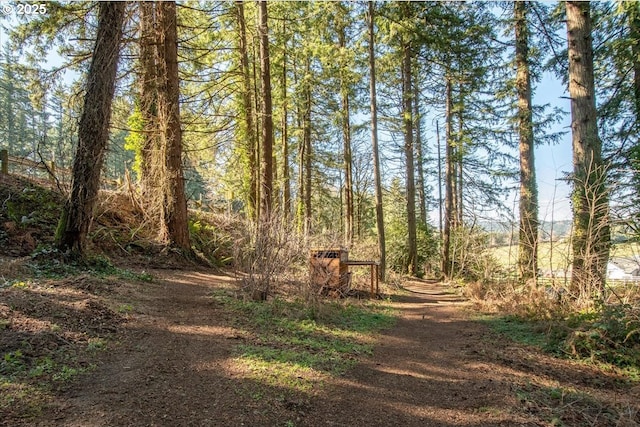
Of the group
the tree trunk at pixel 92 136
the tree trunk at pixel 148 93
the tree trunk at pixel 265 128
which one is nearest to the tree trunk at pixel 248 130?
the tree trunk at pixel 265 128

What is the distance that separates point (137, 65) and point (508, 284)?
1060 centimetres

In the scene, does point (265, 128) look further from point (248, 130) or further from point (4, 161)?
point (4, 161)

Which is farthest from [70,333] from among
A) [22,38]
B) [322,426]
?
[22,38]

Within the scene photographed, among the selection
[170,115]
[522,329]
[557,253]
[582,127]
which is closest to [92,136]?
[170,115]

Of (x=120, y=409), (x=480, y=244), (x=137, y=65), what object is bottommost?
(x=120, y=409)

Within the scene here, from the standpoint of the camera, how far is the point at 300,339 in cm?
434

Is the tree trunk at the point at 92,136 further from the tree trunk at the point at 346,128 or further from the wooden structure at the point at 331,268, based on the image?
the tree trunk at the point at 346,128

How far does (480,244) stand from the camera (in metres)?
10.1

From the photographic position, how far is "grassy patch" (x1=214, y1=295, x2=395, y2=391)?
329 centimetres

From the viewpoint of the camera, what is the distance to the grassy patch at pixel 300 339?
3292mm

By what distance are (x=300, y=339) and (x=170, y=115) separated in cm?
659

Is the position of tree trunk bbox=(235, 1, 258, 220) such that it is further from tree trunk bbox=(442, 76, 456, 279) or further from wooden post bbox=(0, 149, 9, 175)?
tree trunk bbox=(442, 76, 456, 279)

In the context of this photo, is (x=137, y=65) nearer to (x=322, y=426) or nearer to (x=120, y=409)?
(x=120, y=409)

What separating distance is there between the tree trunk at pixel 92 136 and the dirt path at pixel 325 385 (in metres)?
1.83
